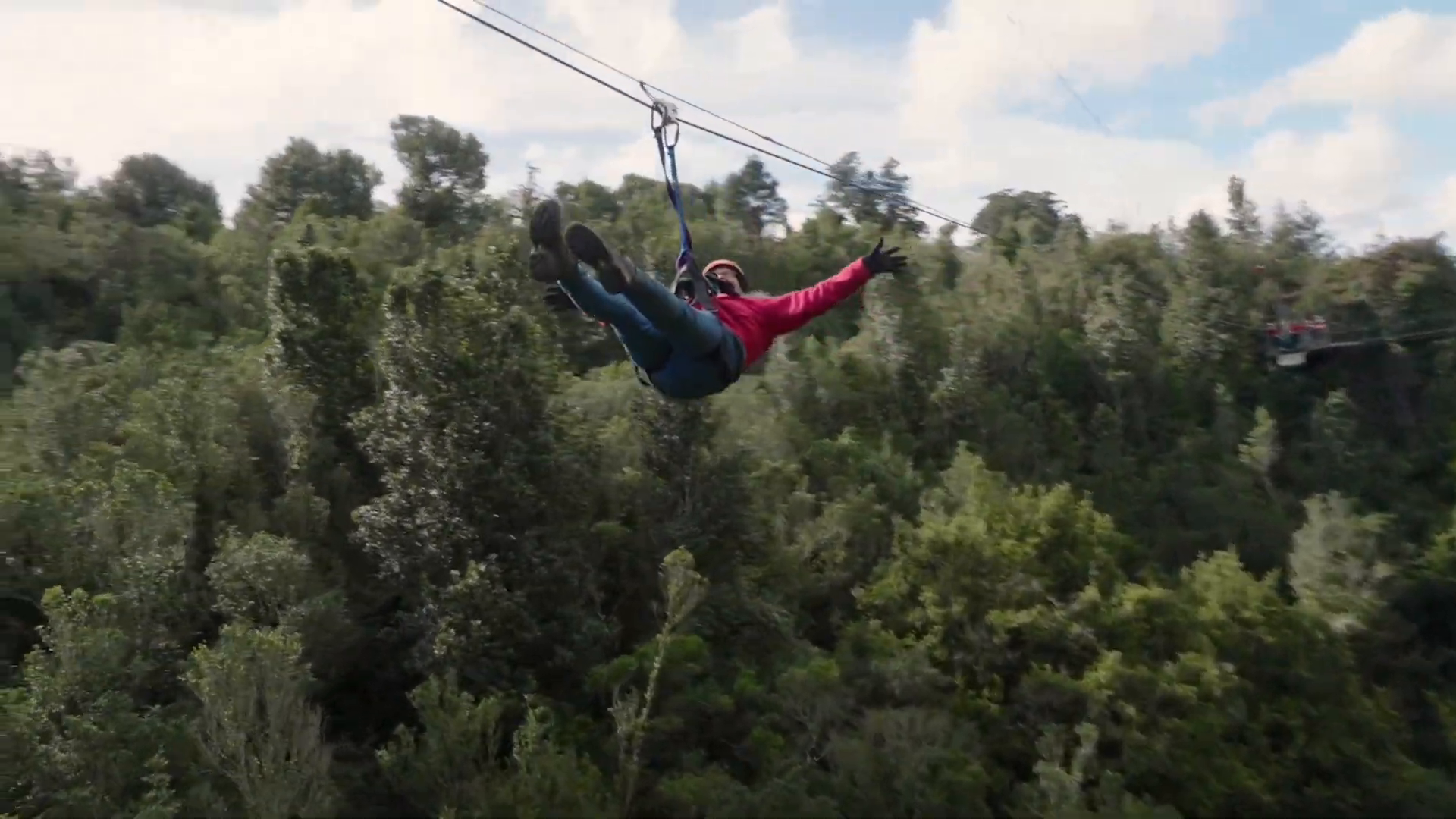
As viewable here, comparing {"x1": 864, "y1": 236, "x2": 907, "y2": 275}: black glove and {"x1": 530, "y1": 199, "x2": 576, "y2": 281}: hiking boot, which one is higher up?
{"x1": 864, "y1": 236, "x2": 907, "y2": 275}: black glove

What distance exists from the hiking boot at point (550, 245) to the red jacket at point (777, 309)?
1.20 metres

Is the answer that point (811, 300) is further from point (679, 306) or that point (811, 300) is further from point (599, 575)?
point (599, 575)

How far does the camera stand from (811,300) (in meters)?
5.57

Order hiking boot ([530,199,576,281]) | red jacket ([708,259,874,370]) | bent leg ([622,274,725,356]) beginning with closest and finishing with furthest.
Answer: hiking boot ([530,199,576,281])
bent leg ([622,274,725,356])
red jacket ([708,259,874,370])

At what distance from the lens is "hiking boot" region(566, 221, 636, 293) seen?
4324 millimetres

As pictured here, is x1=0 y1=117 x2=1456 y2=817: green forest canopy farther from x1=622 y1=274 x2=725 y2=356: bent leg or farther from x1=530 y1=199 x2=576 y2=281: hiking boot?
x1=530 y1=199 x2=576 y2=281: hiking boot

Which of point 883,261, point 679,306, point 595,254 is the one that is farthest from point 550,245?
point 883,261

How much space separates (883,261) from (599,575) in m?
16.0

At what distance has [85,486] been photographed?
1752cm

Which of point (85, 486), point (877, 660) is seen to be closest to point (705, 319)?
point (85, 486)

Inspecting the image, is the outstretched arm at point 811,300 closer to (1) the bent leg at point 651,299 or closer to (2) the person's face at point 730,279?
(2) the person's face at point 730,279

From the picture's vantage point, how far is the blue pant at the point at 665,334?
14.9 feet

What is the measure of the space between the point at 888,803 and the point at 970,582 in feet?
17.4

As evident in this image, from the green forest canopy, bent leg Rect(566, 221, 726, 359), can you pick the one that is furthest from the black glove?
the green forest canopy
